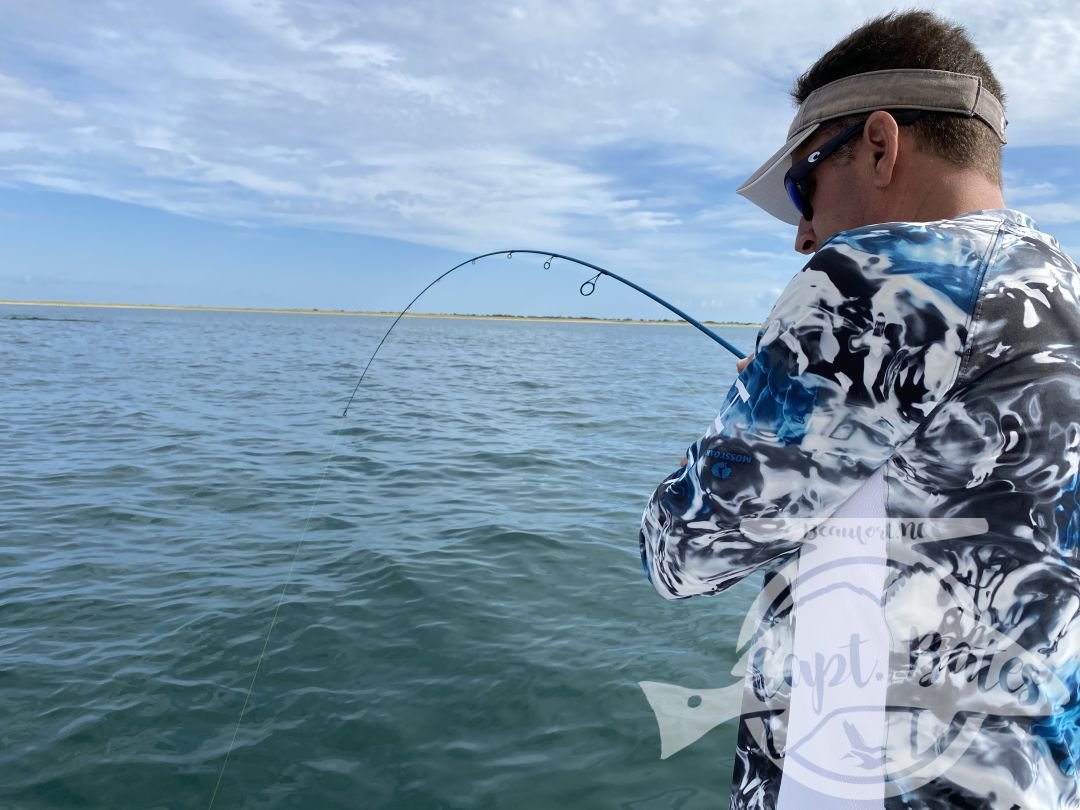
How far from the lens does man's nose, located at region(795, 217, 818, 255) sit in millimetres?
1529

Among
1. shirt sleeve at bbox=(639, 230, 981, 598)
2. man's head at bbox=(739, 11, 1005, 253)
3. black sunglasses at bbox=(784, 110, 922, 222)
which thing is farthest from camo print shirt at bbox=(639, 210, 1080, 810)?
black sunglasses at bbox=(784, 110, 922, 222)

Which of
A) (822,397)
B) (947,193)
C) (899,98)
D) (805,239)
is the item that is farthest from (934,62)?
(822,397)

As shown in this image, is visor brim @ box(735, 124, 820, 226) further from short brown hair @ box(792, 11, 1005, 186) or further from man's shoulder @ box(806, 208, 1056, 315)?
man's shoulder @ box(806, 208, 1056, 315)

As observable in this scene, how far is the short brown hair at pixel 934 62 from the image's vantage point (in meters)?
1.23

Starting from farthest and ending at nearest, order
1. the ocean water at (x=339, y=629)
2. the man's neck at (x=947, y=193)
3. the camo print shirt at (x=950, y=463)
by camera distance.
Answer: the ocean water at (x=339, y=629) < the man's neck at (x=947, y=193) < the camo print shirt at (x=950, y=463)

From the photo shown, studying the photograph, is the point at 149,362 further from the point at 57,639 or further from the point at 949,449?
the point at 949,449

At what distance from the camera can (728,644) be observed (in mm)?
4617

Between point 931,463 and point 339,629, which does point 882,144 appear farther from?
point 339,629

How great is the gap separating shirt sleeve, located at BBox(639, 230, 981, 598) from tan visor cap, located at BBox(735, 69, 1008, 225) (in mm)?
344

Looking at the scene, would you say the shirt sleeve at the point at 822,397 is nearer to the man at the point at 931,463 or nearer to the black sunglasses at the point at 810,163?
the man at the point at 931,463

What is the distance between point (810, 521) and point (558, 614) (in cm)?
399

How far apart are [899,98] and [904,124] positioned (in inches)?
1.7

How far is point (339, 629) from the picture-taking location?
4.62 metres

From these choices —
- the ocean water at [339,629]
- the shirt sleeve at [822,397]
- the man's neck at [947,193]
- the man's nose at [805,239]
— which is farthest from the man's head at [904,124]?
the ocean water at [339,629]
